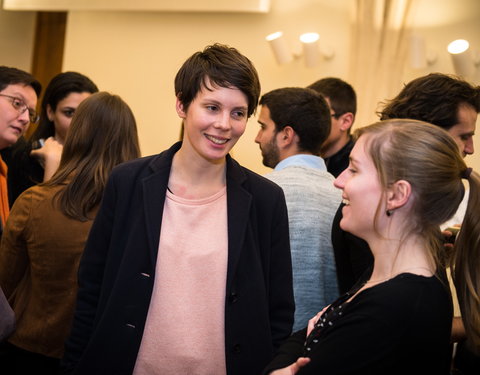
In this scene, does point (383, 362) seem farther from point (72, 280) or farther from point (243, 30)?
point (243, 30)

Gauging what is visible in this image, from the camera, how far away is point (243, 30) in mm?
5109

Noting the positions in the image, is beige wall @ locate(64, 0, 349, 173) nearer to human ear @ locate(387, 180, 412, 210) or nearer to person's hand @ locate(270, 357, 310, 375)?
human ear @ locate(387, 180, 412, 210)

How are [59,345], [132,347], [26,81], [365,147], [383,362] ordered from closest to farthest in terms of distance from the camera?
[383,362] → [365,147] → [132,347] → [59,345] → [26,81]

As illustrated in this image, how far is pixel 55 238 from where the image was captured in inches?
83.9

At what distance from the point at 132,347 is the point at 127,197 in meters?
0.44

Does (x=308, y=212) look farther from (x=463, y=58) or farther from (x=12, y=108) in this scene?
(x=463, y=58)

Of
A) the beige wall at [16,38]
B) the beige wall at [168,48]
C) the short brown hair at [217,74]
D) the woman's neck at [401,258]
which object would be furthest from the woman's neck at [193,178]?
the beige wall at [16,38]

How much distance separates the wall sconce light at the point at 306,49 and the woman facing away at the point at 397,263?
10.6 ft

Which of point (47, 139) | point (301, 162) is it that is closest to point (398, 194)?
point (301, 162)

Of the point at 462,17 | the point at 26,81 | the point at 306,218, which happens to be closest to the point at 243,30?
the point at 462,17

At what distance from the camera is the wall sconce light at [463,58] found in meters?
4.14

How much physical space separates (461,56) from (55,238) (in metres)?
3.20

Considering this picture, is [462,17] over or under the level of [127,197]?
over

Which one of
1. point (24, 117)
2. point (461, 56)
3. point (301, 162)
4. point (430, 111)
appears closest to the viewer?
point (430, 111)
